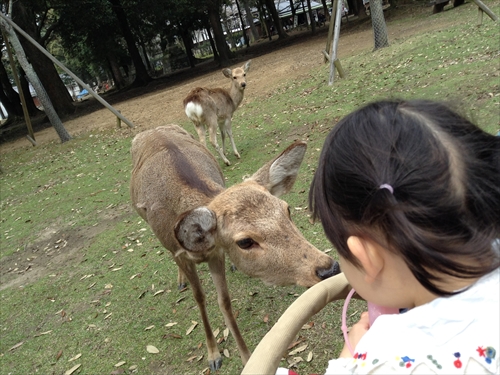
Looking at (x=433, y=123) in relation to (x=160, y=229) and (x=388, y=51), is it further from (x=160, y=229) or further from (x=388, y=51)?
(x=388, y=51)

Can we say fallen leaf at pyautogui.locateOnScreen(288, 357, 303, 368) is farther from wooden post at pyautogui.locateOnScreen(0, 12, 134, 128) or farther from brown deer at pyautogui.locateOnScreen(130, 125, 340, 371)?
wooden post at pyautogui.locateOnScreen(0, 12, 134, 128)

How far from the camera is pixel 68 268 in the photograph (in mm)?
5488

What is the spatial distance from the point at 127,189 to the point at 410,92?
225 inches

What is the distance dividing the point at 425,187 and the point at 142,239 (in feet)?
16.6

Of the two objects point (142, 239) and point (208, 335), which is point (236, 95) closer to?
point (142, 239)

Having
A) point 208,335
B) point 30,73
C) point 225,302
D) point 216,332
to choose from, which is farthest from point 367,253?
point 30,73

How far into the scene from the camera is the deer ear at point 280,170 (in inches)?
117

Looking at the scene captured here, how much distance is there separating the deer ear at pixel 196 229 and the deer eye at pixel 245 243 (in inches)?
7.7

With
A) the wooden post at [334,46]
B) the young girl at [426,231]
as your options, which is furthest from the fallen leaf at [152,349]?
the wooden post at [334,46]

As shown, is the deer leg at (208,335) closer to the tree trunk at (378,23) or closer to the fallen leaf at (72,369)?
the fallen leaf at (72,369)

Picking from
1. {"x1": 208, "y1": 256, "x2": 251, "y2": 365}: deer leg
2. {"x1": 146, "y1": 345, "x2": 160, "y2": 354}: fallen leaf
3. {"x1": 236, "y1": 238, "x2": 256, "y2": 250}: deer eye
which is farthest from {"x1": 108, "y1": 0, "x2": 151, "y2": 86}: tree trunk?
{"x1": 236, "y1": 238, "x2": 256, "y2": 250}: deer eye

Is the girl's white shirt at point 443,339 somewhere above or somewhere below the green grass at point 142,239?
above

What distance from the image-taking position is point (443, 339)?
97 centimetres

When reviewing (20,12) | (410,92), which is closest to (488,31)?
(410,92)
